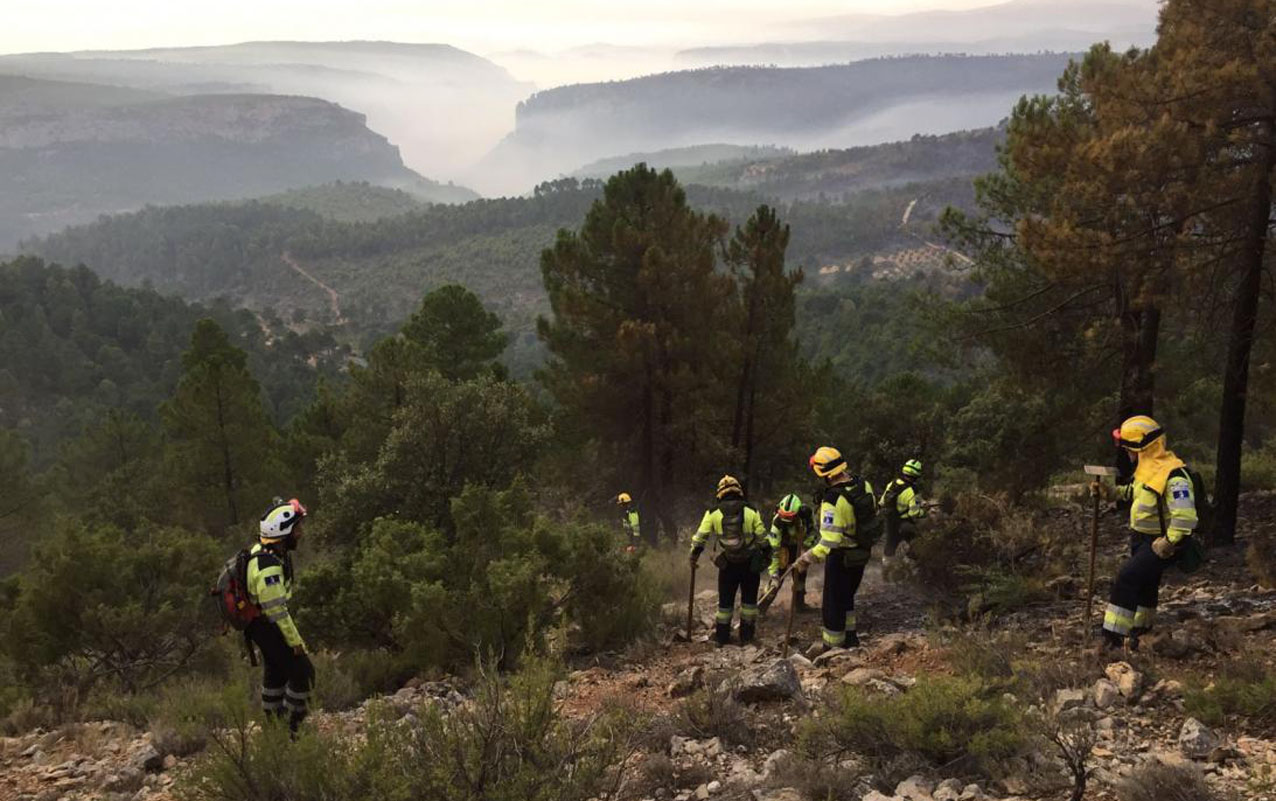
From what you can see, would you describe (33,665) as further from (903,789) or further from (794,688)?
(903,789)

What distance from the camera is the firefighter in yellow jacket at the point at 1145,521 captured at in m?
6.84

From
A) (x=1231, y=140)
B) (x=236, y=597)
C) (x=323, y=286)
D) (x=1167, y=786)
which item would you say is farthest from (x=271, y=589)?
(x=323, y=286)

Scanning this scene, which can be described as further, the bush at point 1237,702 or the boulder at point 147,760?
the boulder at point 147,760

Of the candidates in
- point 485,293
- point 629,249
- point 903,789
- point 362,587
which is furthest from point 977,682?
point 485,293

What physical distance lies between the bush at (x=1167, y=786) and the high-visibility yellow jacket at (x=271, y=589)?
17.8ft

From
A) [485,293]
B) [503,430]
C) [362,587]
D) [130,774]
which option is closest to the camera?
[130,774]

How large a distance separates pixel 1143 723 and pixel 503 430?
1046 centimetres

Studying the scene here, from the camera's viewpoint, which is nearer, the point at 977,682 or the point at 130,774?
the point at 977,682

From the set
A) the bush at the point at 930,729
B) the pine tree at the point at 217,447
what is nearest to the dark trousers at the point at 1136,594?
the bush at the point at 930,729

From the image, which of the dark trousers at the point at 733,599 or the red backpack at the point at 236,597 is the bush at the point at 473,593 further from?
the red backpack at the point at 236,597

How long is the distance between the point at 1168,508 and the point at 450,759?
225 inches

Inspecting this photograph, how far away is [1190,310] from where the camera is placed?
1147 cm

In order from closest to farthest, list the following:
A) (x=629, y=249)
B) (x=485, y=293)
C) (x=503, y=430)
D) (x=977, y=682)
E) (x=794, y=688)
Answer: (x=977, y=682), (x=794, y=688), (x=503, y=430), (x=629, y=249), (x=485, y=293)

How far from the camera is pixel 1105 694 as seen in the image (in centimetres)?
583
